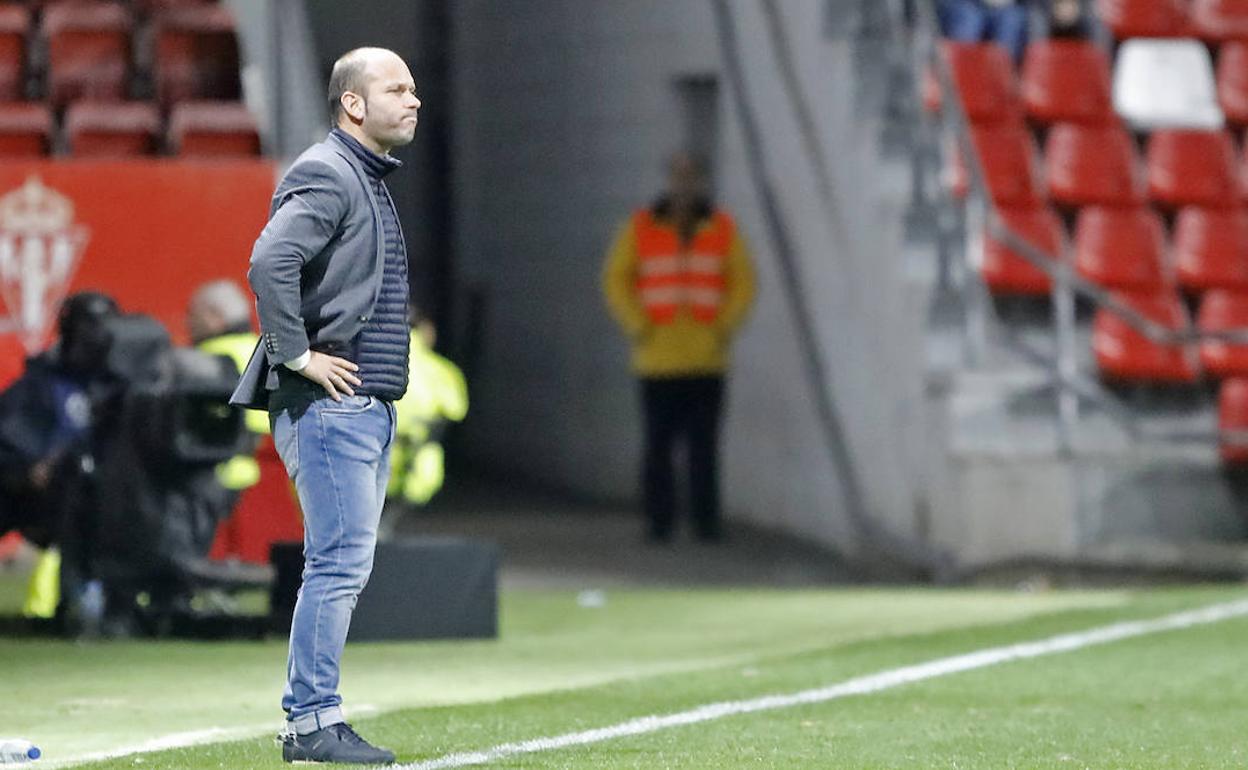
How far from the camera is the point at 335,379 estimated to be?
18.6 feet

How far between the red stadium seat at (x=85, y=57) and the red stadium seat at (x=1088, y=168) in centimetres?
515

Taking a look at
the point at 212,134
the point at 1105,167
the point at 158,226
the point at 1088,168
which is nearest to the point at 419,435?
the point at 158,226

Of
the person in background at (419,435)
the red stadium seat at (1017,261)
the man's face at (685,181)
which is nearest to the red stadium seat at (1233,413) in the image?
the red stadium seat at (1017,261)

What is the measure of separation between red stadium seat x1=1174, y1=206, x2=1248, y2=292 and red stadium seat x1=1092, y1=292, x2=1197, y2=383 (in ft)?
2.46

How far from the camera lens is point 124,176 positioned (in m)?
12.5

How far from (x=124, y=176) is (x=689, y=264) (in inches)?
123

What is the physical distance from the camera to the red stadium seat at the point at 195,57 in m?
14.5

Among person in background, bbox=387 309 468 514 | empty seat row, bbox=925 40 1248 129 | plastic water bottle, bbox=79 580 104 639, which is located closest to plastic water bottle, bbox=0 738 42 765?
plastic water bottle, bbox=79 580 104 639

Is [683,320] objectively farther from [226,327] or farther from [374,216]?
[374,216]

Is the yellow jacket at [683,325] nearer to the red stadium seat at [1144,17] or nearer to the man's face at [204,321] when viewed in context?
the red stadium seat at [1144,17]

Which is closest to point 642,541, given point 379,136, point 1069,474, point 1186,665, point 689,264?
point 689,264

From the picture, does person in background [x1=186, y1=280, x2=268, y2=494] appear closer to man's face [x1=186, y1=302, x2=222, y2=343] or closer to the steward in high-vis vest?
man's face [x1=186, y1=302, x2=222, y2=343]

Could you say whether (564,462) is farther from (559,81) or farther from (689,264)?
(689,264)

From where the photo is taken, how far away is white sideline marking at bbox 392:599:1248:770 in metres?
6.18
